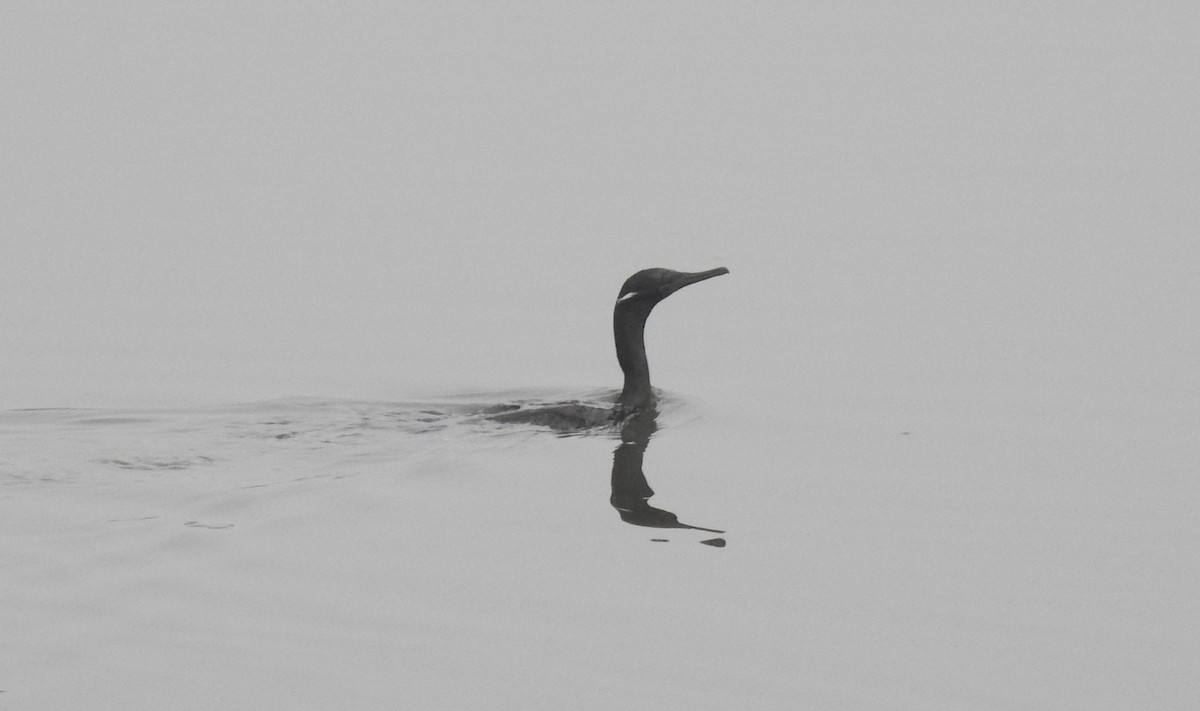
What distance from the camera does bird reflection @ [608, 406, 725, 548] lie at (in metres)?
8.45

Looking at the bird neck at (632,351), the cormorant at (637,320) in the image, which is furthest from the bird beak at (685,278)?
the bird neck at (632,351)

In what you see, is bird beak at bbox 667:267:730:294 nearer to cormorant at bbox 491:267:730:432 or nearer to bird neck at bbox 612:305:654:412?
cormorant at bbox 491:267:730:432

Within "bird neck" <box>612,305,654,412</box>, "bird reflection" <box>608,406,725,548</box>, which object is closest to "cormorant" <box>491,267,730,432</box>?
"bird neck" <box>612,305,654,412</box>

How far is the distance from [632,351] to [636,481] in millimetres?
2464

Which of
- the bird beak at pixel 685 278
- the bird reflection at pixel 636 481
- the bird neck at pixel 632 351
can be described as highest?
the bird beak at pixel 685 278

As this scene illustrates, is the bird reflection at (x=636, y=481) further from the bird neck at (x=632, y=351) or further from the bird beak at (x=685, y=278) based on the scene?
the bird beak at (x=685, y=278)

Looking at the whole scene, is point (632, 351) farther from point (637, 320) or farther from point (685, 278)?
point (685, 278)

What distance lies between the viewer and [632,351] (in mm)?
11758

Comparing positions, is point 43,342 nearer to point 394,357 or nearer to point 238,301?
point 238,301

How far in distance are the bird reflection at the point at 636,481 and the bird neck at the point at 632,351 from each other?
23 cm

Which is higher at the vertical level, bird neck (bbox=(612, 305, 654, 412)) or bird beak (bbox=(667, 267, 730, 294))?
bird beak (bbox=(667, 267, 730, 294))

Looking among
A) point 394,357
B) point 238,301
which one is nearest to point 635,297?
point 394,357

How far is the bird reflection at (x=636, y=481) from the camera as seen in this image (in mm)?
8445

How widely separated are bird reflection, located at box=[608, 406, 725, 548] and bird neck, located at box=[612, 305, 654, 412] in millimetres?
232
